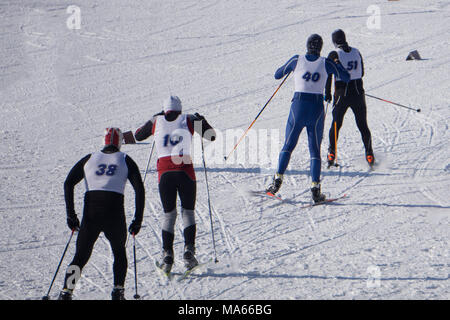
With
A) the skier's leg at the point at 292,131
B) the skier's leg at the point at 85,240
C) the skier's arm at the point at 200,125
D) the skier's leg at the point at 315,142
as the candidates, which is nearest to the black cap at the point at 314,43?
the skier's leg at the point at 292,131

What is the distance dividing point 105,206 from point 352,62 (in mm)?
4991

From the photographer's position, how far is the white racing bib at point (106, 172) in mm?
5551

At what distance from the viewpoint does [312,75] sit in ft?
26.1

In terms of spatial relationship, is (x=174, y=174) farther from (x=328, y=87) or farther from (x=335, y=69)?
(x=328, y=87)

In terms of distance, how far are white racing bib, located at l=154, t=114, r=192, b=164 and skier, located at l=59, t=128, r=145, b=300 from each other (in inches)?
28.7

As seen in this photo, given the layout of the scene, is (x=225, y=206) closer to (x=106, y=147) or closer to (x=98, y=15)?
(x=106, y=147)

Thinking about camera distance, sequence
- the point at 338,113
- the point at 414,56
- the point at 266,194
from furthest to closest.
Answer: the point at 414,56
the point at 338,113
the point at 266,194

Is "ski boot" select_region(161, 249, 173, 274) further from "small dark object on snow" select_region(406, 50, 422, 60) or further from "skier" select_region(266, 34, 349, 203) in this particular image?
"small dark object on snow" select_region(406, 50, 422, 60)

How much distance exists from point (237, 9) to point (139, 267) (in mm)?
19328

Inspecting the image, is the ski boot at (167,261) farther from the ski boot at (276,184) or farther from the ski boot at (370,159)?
the ski boot at (370,159)

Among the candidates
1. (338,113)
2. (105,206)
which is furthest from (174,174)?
(338,113)

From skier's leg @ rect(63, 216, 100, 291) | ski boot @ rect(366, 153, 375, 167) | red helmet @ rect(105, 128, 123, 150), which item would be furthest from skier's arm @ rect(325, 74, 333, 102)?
skier's leg @ rect(63, 216, 100, 291)

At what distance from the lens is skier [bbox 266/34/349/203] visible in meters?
7.96
